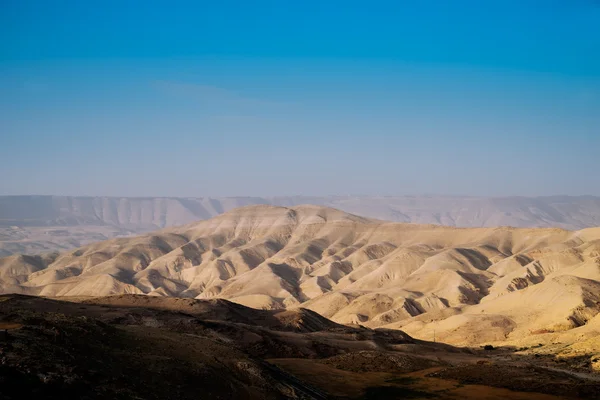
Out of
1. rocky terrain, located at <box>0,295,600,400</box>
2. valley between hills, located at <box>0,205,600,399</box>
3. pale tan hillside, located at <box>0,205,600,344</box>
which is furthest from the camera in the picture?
pale tan hillside, located at <box>0,205,600,344</box>

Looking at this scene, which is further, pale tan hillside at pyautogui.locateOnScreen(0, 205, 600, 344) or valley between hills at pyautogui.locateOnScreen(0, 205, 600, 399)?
pale tan hillside at pyautogui.locateOnScreen(0, 205, 600, 344)

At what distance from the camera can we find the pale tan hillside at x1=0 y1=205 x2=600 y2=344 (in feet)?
262

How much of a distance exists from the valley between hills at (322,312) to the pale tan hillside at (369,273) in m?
0.45

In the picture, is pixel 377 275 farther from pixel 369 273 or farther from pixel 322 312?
pixel 322 312

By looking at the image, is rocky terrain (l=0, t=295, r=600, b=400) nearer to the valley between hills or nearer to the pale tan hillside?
the valley between hills

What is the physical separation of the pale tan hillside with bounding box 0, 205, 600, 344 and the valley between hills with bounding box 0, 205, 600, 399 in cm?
45

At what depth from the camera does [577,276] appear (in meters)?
87.0

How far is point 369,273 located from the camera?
13112cm

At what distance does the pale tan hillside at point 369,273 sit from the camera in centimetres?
7988

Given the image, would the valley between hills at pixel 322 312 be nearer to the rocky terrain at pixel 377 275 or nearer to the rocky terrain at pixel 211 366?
the rocky terrain at pixel 211 366

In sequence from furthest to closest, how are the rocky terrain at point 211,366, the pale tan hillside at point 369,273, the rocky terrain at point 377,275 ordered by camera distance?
1. the pale tan hillside at point 369,273
2. the rocky terrain at point 377,275
3. the rocky terrain at point 211,366

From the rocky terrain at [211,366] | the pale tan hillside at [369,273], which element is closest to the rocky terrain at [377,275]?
the pale tan hillside at [369,273]

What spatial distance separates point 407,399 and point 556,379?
913 cm

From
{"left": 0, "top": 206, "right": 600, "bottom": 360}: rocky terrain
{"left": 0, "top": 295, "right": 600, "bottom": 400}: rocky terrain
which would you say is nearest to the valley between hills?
{"left": 0, "top": 295, "right": 600, "bottom": 400}: rocky terrain
